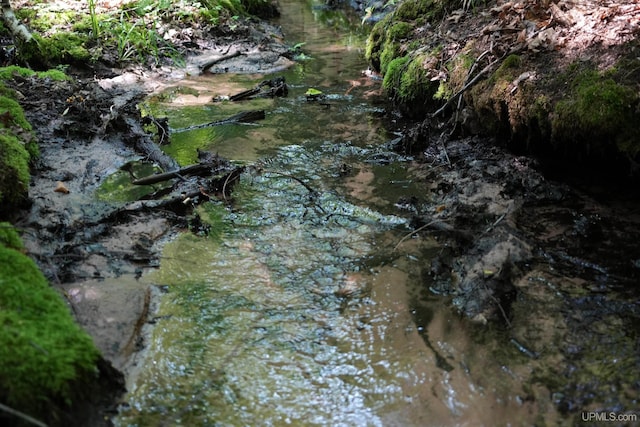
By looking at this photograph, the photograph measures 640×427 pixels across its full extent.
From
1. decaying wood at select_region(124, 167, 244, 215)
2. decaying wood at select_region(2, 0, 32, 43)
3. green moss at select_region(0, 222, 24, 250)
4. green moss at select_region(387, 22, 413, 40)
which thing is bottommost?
decaying wood at select_region(124, 167, 244, 215)

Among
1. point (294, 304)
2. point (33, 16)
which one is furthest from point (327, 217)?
point (33, 16)

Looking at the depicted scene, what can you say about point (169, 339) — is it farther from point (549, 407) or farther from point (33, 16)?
point (33, 16)

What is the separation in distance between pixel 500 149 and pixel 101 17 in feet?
27.6

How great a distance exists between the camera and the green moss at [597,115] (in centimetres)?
365

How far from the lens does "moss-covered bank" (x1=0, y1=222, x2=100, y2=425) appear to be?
209cm

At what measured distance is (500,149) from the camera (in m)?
5.11

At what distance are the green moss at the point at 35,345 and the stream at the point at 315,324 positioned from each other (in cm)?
42

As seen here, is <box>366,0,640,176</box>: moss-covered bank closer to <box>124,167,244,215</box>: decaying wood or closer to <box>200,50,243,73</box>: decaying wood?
<box>124,167,244,215</box>: decaying wood

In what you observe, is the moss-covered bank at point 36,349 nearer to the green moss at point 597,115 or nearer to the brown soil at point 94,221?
the brown soil at point 94,221

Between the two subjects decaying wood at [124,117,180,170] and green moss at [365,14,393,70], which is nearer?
decaying wood at [124,117,180,170]

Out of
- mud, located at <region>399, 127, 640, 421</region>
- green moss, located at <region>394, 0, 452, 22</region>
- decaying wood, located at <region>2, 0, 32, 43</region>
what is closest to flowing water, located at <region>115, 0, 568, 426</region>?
mud, located at <region>399, 127, 640, 421</region>

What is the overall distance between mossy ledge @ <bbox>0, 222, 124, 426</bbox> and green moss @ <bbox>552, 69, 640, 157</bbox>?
3.77m

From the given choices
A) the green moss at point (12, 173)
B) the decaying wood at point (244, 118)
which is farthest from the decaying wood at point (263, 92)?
the green moss at point (12, 173)

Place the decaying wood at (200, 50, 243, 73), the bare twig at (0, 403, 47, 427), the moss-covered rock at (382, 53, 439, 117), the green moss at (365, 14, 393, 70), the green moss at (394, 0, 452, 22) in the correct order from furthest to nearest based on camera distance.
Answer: the decaying wood at (200, 50, 243, 73), the green moss at (365, 14, 393, 70), the green moss at (394, 0, 452, 22), the moss-covered rock at (382, 53, 439, 117), the bare twig at (0, 403, 47, 427)
